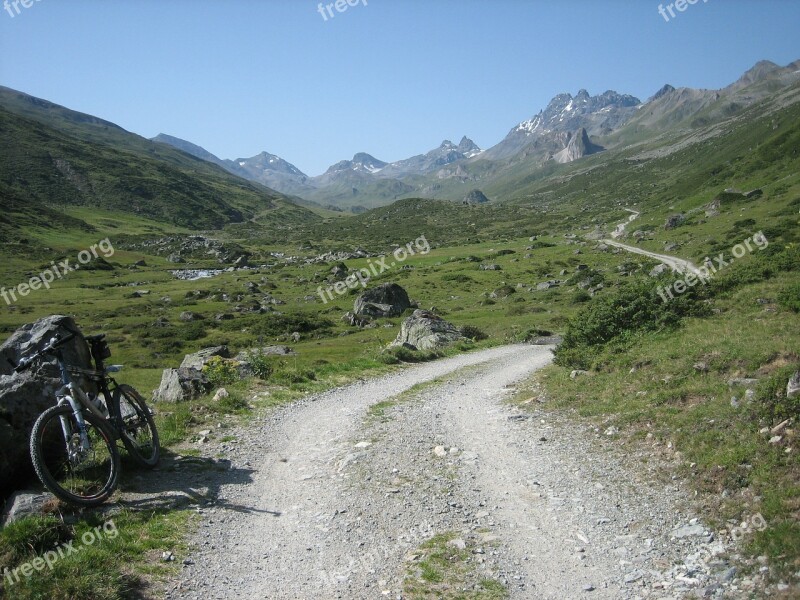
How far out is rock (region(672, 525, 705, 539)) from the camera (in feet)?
25.2

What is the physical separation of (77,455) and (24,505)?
40.3 inches

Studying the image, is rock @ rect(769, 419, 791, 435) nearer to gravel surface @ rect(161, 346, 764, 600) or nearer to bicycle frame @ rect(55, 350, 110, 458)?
gravel surface @ rect(161, 346, 764, 600)

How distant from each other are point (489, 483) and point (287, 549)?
164 inches

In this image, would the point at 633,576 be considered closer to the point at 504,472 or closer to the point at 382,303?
the point at 504,472

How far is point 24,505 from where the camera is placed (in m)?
8.03

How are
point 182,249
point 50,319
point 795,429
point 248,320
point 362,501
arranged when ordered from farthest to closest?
point 182,249
point 248,320
point 50,319
point 362,501
point 795,429

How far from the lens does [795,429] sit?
8.72 m

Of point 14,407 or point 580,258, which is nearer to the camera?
point 14,407

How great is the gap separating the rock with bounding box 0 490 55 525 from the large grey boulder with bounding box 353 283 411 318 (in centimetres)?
5554

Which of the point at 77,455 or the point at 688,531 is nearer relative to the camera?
the point at 688,531

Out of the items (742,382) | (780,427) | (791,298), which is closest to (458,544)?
(780,427)

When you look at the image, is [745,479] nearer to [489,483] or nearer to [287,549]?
[489,483]

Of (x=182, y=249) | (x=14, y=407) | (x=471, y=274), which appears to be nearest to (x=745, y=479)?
(x=14, y=407)

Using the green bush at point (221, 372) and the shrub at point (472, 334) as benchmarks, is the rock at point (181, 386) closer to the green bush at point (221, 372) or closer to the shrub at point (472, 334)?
the green bush at point (221, 372)
